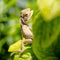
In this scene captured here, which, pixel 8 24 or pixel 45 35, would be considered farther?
pixel 8 24

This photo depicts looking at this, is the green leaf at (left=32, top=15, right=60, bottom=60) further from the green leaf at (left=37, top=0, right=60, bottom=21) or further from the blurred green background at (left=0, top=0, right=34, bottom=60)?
the blurred green background at (left=0, top=0, right=34, bottom=60)

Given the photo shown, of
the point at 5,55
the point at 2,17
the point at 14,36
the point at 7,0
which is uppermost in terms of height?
the point at 7,0

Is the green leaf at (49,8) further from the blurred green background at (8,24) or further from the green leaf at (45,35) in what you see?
the blurred green background at (8,24)

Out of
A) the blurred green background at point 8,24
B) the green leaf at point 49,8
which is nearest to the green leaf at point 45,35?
the green leaf at point 49,8

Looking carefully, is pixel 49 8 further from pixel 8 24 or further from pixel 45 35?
pixel 8 24

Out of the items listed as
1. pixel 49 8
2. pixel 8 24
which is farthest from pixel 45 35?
pixel 8 24

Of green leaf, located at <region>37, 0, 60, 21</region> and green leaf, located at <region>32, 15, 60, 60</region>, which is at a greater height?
green leaf, located at <region>37, 0, 60, 21</region>

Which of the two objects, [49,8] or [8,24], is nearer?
[49,8]

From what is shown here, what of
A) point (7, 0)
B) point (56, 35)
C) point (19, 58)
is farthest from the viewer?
point (7, 0)

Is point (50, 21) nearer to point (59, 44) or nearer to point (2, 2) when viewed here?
point (59, 44)

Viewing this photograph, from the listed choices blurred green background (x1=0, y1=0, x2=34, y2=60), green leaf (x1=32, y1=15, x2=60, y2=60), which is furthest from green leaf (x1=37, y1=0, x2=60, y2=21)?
blurred green background (x1=0, y1=0, x2=34, y2=60)

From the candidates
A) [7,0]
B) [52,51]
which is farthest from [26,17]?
[7,0]
